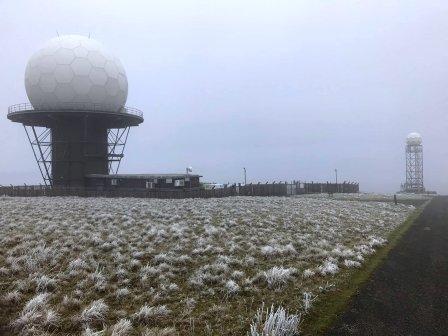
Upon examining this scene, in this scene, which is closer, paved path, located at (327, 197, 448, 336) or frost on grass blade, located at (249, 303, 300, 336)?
frost on grass blade, located at (249, 303, 300, 336)

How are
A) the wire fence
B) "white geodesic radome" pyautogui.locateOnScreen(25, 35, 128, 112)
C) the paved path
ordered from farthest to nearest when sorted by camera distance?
"white geodesic radome" pyautogui.locateOnScreen(25, 35, 128, 112) < the wire fence < the paved path

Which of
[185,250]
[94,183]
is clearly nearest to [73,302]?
[185,250]

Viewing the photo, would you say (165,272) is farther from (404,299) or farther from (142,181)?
(142,181)

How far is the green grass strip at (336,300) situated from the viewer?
8.17 meters

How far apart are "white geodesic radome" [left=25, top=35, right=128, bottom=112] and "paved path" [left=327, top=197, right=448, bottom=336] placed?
4148 cm

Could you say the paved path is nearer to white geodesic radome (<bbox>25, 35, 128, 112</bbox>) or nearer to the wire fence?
the wire fence

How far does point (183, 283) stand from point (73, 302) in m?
2.98

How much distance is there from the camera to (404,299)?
9.92 metres

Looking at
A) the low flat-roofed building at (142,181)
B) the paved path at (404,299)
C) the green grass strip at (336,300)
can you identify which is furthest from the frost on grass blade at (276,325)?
the low flat-roofed building at (142,181)

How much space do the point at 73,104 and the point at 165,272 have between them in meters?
40.6

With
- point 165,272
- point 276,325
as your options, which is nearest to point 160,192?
point 165,272

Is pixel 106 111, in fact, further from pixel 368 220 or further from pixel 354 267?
pixel 354 267

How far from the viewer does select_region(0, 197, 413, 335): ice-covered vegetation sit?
8344mm

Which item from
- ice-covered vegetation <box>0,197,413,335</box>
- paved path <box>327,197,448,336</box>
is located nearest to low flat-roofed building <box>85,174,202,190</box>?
ice-covered vegetation <box>0,197,413,335</box>
